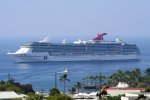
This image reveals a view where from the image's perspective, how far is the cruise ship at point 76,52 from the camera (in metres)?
127

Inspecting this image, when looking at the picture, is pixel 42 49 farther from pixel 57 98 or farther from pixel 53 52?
pixel 57 98

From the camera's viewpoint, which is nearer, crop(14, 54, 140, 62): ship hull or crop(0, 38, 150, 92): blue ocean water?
crop(0, 38, 150, 92): blue ocean water

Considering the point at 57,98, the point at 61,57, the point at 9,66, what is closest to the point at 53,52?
the point at 61,57

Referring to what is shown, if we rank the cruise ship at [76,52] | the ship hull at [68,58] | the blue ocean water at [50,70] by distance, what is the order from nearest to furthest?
1. the blue ocean water at [50,70]
2. the ship hull at [68,58]
3. the cruise ship at [76,52]

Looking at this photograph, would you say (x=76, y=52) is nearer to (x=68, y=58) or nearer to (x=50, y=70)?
(x=68, y=58)

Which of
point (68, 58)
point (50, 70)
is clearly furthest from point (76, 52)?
point (50, 70)

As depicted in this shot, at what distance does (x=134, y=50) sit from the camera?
13712 cm

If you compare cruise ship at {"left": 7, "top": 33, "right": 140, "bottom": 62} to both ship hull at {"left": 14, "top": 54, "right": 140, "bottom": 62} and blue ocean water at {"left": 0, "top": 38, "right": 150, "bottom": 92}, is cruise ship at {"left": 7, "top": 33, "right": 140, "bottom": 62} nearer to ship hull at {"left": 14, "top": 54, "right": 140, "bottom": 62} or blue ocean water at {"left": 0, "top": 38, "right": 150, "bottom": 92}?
ship hull at {"left": 14, "top": 54, "right": 140, "bottom": 62}

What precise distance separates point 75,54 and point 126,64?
34.6ft

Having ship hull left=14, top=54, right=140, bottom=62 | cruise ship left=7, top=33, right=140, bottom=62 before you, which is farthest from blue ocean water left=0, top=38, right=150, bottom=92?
cruise ship left=7, top=33, right=140, bottom=62

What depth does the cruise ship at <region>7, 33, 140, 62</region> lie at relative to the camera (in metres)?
127

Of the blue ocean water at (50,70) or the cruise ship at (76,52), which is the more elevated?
the cruise ship at (76,52)

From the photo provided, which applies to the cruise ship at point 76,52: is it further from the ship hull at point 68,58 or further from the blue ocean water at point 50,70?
the blue ocean water at point 50,70

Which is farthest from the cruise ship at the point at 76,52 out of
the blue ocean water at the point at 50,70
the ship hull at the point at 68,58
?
the blue ocean water at the point at 50,70
